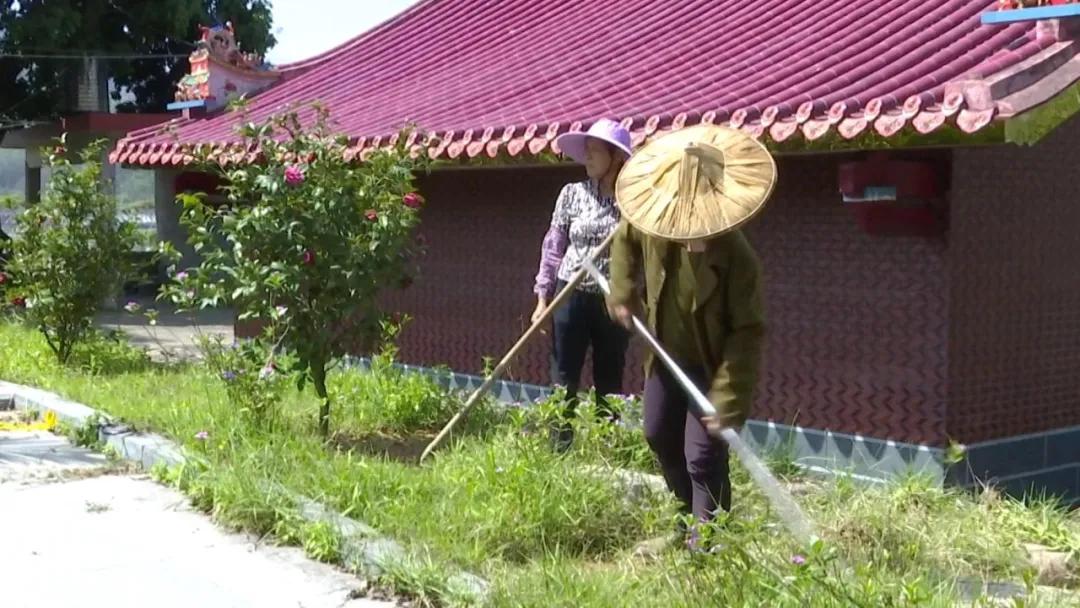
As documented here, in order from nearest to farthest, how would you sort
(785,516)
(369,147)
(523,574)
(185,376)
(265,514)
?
(785,516) → (523,574) → (265,514) → (369,147) → (185,376)

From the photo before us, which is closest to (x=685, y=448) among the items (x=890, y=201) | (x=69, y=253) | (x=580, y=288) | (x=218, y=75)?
(x=580, y=288)

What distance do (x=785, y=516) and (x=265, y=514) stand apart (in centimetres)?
256

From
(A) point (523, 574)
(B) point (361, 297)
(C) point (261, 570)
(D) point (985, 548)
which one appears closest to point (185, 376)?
(B) point (361, 297)

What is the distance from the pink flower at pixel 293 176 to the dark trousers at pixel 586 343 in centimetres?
150

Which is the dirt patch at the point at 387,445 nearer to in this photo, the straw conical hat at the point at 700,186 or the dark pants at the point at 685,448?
the dark pants at the point at 685,448

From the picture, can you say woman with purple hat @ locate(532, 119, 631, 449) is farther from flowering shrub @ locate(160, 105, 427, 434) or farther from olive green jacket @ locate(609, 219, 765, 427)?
olive green jacket @ locate(609, 219, 765, 427)

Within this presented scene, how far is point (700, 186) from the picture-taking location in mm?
4504

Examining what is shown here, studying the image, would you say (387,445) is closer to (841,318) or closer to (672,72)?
(841,318)

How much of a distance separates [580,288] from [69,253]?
220 inches

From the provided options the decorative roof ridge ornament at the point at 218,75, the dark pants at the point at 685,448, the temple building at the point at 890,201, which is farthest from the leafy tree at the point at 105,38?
the dark pants at the point at 685,448

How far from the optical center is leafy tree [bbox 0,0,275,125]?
21203 mm

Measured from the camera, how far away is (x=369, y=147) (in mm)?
8500

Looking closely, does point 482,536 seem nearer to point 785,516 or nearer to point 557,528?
point 557,528

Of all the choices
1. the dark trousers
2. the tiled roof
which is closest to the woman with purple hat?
the dark trousers
